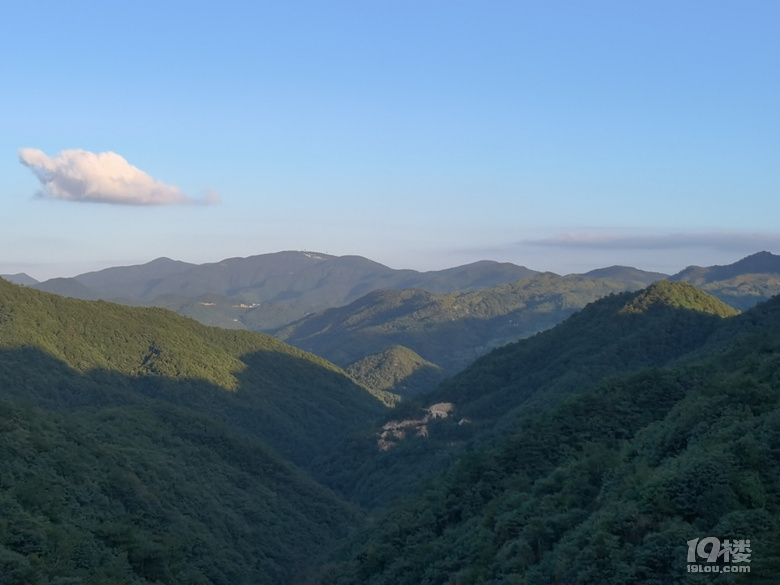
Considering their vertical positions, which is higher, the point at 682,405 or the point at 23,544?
the point at 682,405

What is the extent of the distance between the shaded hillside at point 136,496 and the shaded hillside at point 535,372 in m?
15.7

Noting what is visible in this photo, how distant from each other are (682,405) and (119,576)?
32.3 metres

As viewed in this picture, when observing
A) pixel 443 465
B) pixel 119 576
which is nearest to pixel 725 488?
pixel 119 576

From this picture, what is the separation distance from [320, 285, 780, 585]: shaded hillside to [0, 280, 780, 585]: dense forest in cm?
12

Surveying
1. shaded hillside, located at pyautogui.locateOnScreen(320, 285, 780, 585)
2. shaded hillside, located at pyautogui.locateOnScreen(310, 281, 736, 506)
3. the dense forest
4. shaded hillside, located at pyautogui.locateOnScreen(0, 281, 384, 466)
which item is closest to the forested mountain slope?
the dense forest

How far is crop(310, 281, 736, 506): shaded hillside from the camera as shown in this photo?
297 feet

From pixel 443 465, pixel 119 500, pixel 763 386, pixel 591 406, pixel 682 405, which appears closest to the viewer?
pixel 763 386

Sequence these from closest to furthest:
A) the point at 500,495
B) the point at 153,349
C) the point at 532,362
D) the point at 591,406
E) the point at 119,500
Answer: the point at 500,495 < the point at 591,406 < the point at 119,500 < the point at 532,362 < the point at 153,349

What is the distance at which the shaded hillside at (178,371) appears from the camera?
10206 cm

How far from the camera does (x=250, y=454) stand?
86750mm

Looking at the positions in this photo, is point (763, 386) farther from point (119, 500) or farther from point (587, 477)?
point (119, 500)

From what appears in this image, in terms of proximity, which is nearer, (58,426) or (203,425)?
(58,426)
